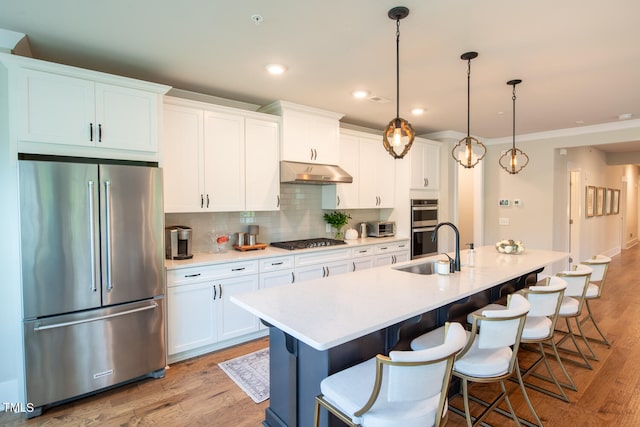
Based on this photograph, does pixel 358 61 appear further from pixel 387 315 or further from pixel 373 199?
pixel 373 199

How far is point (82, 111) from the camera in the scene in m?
2.56

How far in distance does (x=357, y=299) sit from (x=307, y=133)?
257 centimetres

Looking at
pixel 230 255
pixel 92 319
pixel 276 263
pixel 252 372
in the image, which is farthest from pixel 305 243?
pixel 92 319

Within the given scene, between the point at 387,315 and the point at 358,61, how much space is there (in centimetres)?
206

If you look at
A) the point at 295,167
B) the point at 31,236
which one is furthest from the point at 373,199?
the point at 31,236

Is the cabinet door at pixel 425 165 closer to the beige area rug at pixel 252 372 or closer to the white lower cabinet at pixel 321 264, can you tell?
the white lower cabinet at pixel 321 264

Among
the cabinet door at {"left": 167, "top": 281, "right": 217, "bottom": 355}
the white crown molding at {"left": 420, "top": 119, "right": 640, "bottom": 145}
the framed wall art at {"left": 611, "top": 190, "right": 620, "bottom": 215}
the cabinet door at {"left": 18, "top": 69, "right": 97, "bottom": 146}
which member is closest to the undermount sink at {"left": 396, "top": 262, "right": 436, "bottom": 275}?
the cabinet door at {"left": 167, "top": 281, "right": 217, "bottom": 355}

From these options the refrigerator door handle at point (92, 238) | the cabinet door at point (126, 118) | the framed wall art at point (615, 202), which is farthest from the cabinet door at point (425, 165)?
the framed wall art at point (615, 202)

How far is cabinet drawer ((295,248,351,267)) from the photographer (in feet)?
12.8

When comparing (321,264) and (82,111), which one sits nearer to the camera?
(82,111)

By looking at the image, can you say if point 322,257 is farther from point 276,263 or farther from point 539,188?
point 539,188

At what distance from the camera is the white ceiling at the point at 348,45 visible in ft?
6.84

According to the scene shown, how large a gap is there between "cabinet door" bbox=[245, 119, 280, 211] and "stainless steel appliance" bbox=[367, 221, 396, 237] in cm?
175

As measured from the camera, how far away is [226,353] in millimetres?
3340
